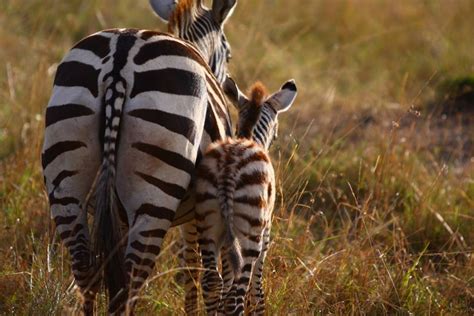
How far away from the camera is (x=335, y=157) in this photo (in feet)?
25.5

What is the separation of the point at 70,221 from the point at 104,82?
0.68 meters

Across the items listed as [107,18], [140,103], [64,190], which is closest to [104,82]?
[140,103]

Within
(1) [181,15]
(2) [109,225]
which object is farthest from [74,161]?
(1) [181,15]

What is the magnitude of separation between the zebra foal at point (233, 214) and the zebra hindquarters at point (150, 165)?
0.18m

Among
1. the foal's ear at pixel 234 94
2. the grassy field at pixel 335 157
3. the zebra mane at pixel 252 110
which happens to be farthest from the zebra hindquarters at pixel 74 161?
the foal's ear at pixel 234 94

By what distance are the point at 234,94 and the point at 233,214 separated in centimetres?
154

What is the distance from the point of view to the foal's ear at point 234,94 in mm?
6055

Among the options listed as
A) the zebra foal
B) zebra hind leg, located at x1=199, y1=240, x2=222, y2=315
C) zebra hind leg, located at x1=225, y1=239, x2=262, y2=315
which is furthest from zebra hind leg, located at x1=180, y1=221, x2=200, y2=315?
zebra hind leg, located at x1=225, y1=239, x2=262, y2=315

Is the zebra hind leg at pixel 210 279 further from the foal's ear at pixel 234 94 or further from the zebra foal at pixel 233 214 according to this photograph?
the foal's ear at pixel 234 94

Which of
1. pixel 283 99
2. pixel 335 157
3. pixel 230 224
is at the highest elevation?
pixel 283 99

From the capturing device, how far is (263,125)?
19.4ft

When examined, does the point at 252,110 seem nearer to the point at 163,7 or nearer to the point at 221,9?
the point at 221,9

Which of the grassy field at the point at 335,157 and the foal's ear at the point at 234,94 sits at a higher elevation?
the foal's ear at the point at 234,94

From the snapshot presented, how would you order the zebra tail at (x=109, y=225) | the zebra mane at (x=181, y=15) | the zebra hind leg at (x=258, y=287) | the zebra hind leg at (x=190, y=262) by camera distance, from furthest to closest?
the zebra mane at (x=181, y=15), the zebra hind leg at (x=190, y=262), the zebra hind leg at (x=258, y=287), the zebra tail at (x=109, y=225)
